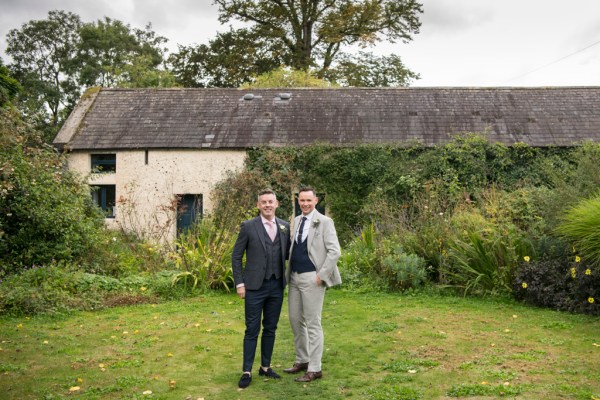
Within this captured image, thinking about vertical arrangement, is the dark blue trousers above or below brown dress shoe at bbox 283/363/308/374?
above

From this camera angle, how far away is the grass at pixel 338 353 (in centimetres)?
612

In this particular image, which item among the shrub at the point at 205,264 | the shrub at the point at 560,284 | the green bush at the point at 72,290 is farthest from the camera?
the shrub at the point at 205,264

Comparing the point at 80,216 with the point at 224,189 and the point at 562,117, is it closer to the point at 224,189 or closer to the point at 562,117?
the point at 224,189

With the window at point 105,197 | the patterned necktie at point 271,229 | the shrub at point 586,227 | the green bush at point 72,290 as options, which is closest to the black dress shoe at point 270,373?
the patterned necktie at point 271,229

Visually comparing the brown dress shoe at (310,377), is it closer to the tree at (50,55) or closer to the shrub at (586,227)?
the shrub at (586,227)

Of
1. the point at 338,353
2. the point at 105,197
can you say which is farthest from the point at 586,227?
the point at 105,197

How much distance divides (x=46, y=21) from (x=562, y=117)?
116ft

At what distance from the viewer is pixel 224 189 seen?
20266mm

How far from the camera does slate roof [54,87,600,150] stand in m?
21.3

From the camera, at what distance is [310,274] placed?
21.7 ft

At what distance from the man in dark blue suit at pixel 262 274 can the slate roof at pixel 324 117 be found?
14386mm

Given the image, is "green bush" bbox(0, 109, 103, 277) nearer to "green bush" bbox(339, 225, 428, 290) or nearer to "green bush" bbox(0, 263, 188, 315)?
"green bush" bbox(0, 263, 188, 315)

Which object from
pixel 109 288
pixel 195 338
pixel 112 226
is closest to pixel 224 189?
pixel 112 226

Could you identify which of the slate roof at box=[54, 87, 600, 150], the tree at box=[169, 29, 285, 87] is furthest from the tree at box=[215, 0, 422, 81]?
the slate roof at box=[54, 87, 600, 150]
